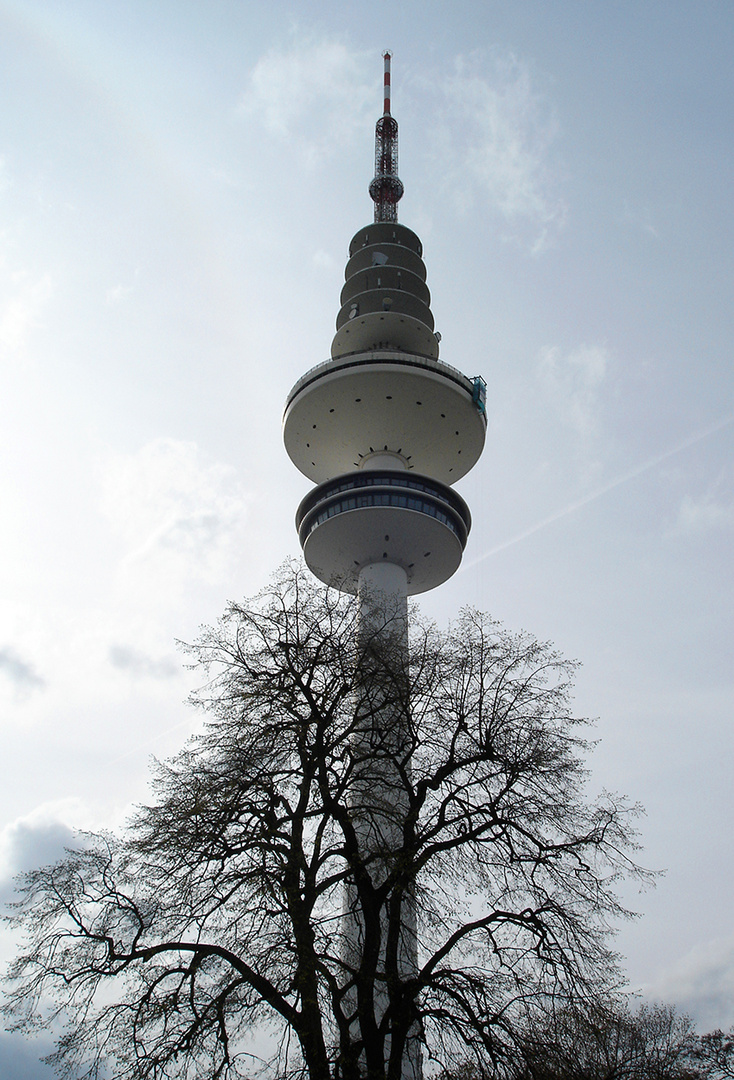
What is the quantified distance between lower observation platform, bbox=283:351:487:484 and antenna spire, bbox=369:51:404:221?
16.5 m

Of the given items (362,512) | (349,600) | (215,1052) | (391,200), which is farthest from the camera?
(391,200)

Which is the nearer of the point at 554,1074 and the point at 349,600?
the point at 554,1074

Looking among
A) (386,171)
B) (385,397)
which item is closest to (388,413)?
(385,397)

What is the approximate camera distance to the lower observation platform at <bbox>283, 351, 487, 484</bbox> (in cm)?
3800

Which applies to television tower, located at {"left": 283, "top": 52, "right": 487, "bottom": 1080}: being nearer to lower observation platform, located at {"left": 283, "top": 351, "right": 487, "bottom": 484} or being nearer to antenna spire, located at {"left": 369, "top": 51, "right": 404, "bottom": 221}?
lower observation platform, located at {"left": 283, "top": 351, "right": 487, "bottom": 484}

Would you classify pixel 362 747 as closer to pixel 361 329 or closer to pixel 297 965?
pixel 297 965

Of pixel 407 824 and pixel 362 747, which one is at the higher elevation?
pixel 362 747

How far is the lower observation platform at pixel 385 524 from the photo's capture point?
36.4 meters

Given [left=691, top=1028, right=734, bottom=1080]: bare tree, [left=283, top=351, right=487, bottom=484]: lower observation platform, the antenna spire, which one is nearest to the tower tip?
the antenna spire

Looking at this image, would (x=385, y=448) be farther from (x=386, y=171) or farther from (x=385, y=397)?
(x=386, y=171)

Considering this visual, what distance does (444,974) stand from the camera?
35.8 ft

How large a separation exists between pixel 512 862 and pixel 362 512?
25125mm

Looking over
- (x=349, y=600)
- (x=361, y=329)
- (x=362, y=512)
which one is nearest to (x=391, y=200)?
(x=361, y=329)

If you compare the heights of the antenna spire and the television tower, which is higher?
the antenna spire
